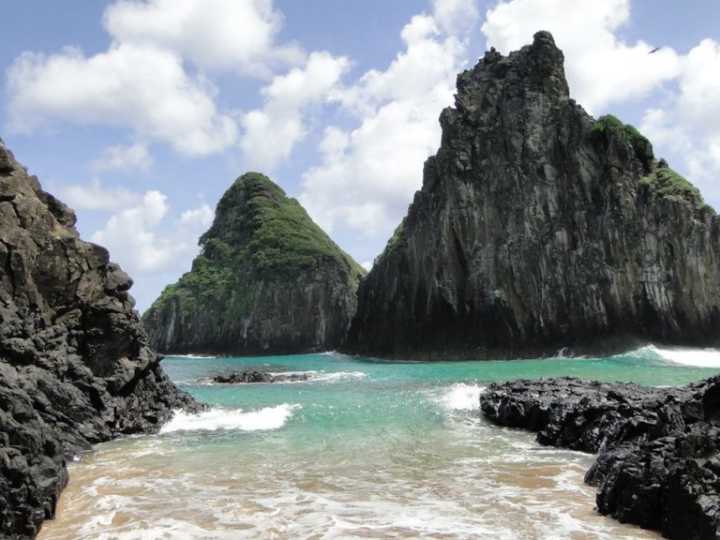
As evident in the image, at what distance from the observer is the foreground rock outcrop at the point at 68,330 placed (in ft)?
56.4

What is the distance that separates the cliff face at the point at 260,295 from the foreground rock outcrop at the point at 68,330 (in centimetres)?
9222

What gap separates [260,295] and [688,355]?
8240 centimetres

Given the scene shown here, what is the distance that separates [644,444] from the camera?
425 inches

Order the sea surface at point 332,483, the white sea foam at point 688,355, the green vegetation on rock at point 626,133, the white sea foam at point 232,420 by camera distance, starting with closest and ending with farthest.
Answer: the sea surface at point 332,483
the white sea foam at point 232,420
the white sea foam at point 688,355
the green vegetation on rock at point 626,133

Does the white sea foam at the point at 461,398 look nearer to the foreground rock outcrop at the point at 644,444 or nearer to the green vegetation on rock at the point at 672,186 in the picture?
the foreground rock outcrop at the point at 644,444

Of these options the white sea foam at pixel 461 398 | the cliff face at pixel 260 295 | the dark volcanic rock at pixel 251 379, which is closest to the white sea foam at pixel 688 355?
the white sea foam at pixel 461 398

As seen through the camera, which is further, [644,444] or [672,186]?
[672,186]

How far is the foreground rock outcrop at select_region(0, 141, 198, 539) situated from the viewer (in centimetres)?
1719

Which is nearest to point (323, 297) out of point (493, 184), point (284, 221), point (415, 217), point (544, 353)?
point (284, 221)

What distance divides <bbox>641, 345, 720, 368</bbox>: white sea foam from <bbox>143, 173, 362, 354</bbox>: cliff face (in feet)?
211

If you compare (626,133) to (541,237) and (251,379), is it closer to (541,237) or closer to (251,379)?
(541,237)

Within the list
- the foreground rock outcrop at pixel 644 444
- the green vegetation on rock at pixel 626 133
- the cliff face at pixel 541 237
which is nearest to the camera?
the foreground rock outcrop at pixel 644 444

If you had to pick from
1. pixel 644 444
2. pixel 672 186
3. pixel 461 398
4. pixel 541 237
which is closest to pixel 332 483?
pixel 644 444

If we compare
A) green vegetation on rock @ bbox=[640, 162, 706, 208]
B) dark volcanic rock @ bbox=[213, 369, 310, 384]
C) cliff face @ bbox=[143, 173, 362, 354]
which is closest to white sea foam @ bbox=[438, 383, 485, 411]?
dark volcanic rock @ bbox=[213, 369, 310, 384]
